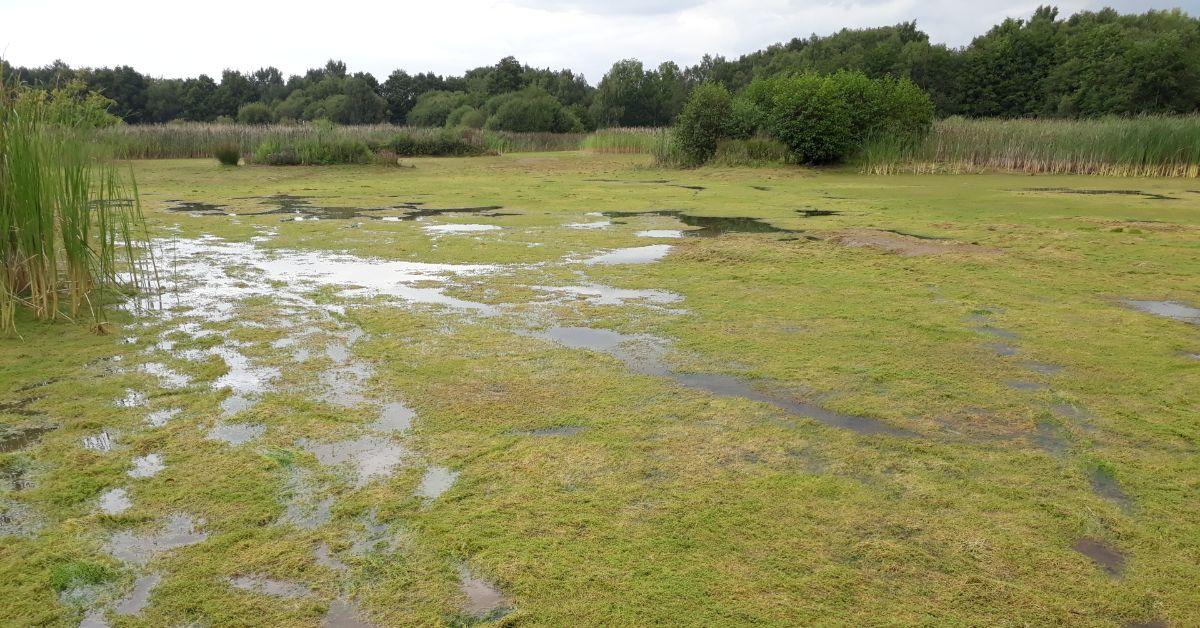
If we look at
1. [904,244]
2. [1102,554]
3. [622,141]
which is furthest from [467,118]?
[1102,554]

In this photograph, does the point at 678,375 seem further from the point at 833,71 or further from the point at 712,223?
the point at 833,71

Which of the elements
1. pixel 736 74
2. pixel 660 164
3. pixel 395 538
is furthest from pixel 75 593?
pixel 736 74

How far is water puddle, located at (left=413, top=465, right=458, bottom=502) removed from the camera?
3.06 m

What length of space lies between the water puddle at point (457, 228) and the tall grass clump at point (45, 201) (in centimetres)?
471

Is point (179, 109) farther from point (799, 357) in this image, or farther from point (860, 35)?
point (799, 357)

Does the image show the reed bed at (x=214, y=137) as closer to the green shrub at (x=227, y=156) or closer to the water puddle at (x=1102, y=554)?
the green shrub at (x=227, y=156)

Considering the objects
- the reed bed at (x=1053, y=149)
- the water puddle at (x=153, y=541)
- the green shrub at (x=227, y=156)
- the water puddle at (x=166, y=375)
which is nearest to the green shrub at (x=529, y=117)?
the green shrub at (x=227, y=156)

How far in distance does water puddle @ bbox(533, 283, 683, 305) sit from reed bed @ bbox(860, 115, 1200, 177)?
54.0 ft

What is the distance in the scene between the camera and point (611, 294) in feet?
21.9

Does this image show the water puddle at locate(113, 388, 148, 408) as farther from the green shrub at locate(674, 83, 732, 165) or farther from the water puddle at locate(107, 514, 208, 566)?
the green shrub at locate(674, 83, 732, 165)

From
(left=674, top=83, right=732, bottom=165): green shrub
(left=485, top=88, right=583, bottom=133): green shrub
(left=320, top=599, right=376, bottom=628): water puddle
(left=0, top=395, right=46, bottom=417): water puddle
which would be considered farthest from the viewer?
(left=485, top=88, right=583, bottom=133): green shrub

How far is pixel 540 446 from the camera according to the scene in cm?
353

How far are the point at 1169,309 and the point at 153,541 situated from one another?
23.3ft

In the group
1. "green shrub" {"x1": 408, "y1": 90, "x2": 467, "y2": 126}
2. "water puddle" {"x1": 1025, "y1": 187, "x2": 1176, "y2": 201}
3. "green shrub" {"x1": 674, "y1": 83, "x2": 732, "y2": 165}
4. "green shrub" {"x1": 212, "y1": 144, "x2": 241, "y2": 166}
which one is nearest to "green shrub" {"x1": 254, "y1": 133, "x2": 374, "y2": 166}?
"green shrub" {"x1": 212, "y1": 144, "x2": 241, "y2": 166}
